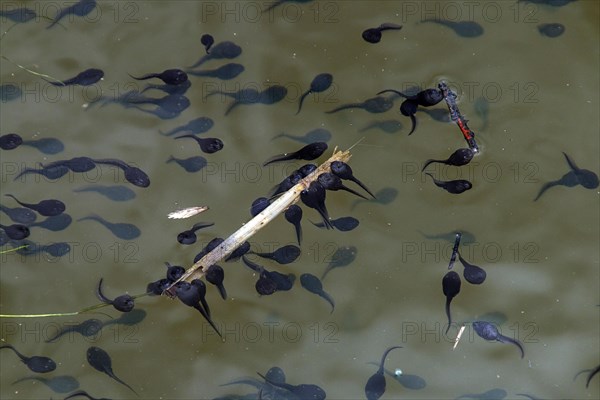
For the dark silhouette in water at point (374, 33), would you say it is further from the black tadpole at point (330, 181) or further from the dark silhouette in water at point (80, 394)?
the dark silhouette in water at point (80, 394)

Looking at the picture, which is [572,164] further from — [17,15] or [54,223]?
[17,15]

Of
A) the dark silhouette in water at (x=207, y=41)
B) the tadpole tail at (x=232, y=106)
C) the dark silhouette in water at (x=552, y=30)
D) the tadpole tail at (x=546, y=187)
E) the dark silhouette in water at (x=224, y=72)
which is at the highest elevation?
the dark silhouette in water at (x=207, y=41)

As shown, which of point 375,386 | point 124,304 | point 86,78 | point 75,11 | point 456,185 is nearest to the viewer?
point 375,386

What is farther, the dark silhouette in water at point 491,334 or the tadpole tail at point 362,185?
the tadpole tail at point 362,185

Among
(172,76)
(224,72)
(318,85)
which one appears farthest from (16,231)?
(318,85)

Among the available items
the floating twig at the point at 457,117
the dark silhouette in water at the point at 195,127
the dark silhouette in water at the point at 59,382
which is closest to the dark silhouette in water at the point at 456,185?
the floating twig at the point at 457,117

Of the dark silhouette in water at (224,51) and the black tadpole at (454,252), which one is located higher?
the dark silhouette in water at (224,51)
